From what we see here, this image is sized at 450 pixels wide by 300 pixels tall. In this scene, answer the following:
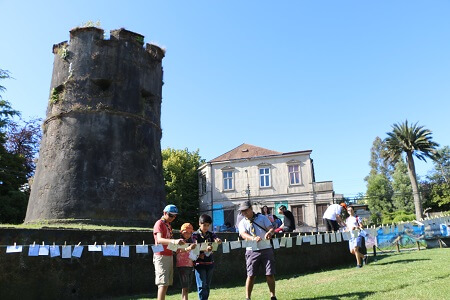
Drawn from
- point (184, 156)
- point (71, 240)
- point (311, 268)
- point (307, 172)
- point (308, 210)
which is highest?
point (184, 156)

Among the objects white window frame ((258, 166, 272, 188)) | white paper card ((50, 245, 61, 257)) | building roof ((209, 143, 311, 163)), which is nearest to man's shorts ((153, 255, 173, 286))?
white paper card ((50, 245, 61, 257))

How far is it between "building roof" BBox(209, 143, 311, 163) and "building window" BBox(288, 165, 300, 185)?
228 centimetres

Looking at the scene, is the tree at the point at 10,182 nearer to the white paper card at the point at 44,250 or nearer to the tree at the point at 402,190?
the white paper card at the point at 44,250

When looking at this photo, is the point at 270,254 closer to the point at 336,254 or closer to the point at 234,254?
the point at 234,254

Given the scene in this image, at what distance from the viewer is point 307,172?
37125 mm

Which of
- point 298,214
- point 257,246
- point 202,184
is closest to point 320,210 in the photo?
point 298,214

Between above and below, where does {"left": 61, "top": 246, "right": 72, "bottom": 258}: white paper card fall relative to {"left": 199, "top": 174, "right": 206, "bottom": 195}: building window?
below

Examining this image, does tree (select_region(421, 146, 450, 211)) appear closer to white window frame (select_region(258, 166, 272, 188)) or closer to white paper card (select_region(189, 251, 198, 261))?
white window frame (select_region(258, 166, 272, 188))

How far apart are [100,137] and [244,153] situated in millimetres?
28021

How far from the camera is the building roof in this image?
129 feet

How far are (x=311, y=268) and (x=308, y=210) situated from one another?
2508 cm

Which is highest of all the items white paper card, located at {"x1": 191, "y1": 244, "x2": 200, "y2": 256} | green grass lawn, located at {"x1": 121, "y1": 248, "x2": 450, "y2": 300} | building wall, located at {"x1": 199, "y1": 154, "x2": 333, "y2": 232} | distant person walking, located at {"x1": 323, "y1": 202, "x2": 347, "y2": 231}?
building wall, located at {"x1": 199, "y1": 154, "x2": 333, "y2": 232}

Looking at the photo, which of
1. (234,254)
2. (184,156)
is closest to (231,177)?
(184,156)

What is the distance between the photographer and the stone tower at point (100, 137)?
482 inches
